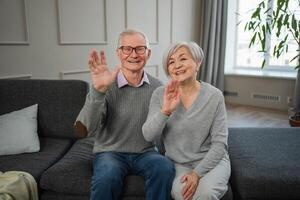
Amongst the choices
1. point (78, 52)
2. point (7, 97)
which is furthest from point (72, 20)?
point (7, 97)

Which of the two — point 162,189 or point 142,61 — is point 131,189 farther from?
point 142,61

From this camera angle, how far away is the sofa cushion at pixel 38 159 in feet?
5.13

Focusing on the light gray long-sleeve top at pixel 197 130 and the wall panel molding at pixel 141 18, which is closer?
the light gray long-sleeve top at pixel 197 130

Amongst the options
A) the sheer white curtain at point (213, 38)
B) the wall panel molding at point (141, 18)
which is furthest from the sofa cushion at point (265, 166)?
the sheer white curtain at point (213, 38)

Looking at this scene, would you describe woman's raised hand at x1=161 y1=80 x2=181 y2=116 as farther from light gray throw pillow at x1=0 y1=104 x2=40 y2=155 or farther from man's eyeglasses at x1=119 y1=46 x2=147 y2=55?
light gray throw pillow at x1=0 y1=104 x2=40 y2=155

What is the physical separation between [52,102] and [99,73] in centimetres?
80

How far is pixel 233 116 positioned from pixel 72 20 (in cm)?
247

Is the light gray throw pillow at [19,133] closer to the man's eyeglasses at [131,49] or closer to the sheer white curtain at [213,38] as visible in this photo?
the man's eyeglasses at [131,49]

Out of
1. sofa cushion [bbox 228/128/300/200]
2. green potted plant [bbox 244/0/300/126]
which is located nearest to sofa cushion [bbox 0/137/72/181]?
sofa cushion [bbox 228/128/300/200]

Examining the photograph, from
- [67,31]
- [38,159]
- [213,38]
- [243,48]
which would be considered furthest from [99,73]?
[243,48]

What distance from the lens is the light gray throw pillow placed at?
177 centimetres

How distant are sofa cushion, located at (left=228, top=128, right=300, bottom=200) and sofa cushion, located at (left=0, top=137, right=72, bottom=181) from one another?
3.32 ft

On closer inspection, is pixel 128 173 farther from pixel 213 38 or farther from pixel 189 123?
pixel 213 38

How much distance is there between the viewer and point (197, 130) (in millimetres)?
1407
